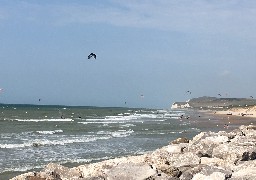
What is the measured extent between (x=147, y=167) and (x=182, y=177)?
0.94 meters

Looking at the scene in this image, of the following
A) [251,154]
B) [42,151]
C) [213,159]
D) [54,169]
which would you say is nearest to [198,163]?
[213,159]

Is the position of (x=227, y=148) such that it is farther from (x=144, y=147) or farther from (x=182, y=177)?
(x=144, y=147)

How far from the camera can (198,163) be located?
1248 cm

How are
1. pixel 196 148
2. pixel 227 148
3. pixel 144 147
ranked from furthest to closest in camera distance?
1. pixel 144 147
2. pixel 196 148
3. pixel 227 148

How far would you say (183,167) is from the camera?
11781 millimetres

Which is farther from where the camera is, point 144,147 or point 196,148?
point 144,147

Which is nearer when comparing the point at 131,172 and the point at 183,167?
the point at 131,172

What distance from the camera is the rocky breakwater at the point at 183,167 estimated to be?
10.4 m

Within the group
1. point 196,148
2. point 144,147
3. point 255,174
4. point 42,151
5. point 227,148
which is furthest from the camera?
point 144,147

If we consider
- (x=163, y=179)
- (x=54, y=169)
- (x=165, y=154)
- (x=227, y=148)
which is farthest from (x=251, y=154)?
(x=54, y=169)

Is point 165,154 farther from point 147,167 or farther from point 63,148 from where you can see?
point 63,148

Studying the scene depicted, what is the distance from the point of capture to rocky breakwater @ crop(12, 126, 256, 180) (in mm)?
10398

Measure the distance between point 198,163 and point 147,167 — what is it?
93.3 inches

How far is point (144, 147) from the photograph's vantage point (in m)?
30.6
